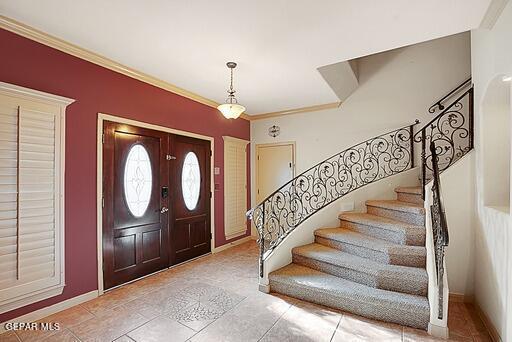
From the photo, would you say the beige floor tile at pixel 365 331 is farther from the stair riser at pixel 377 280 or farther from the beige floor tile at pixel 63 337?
the beige floor tile at pixel 63 337

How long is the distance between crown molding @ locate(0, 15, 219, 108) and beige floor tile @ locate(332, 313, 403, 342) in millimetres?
3808

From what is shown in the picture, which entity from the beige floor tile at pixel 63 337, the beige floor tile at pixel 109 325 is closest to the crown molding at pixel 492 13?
the beige floor tile at pixel 109 325

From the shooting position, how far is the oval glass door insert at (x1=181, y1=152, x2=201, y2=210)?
13.6ft

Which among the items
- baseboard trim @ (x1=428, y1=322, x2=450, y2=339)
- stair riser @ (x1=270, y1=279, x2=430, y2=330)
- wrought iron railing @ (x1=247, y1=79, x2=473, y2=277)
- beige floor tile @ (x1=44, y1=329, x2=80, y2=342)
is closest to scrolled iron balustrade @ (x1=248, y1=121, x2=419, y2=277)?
wrought iron railing @ (x1=247, y1=79, x2=473, y2=277)

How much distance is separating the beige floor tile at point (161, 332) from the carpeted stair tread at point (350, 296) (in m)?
1.17

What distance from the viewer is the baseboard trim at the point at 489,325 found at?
82.3 inches

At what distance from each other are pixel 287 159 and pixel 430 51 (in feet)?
10.3

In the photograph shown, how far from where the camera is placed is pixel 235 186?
5289 mm

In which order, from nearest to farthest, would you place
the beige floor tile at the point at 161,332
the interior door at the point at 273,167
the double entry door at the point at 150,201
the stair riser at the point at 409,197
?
the beige floor tile at the point at 161,332 < the double entry door at the point at 150,201 < the stair riser at the point at 409,197 < the interior door at the point at 273,167

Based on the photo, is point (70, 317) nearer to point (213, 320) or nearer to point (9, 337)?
point (9, 337)

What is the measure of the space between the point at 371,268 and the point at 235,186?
→ 318cm

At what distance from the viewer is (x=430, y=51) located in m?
4.20

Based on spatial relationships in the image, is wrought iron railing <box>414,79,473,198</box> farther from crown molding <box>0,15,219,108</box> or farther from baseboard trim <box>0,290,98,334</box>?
baseboard trim <box>0,290,98,334</box>

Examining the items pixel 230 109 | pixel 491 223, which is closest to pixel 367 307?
pixel 491 223
